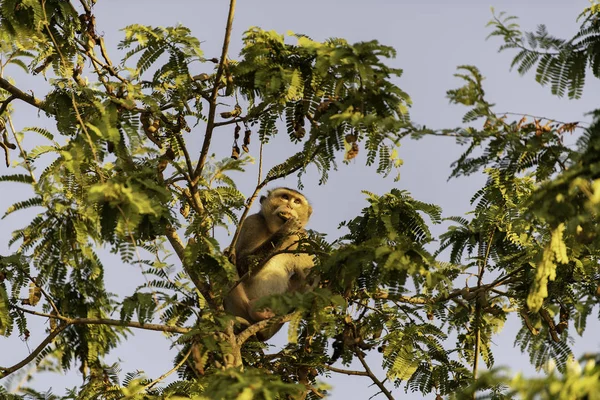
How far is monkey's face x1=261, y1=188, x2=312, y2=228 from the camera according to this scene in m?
10.4

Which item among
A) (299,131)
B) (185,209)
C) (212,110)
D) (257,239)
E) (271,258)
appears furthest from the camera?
(257,239)

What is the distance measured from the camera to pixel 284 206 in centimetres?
1052

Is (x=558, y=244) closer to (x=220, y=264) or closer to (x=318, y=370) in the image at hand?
(x=220, y=264)

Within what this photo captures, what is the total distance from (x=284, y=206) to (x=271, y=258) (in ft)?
4.06

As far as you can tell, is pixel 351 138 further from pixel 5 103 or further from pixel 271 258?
pixel 5 103

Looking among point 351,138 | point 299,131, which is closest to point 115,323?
point 299,131

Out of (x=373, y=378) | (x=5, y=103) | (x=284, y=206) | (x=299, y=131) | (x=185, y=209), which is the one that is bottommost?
(x=373, y=378)

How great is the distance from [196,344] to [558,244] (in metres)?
2.81

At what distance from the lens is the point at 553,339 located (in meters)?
6.91

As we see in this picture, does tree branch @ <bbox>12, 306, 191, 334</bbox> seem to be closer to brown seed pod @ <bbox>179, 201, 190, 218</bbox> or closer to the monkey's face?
brown seed pod @ <bbox>179, 201, 190, 218</bbox>

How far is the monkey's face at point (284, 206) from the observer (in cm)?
1041

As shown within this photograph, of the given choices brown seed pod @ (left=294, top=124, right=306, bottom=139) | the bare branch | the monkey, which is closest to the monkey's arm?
the monkey

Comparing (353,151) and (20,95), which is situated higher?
(20,95)

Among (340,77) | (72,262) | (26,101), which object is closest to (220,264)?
(72,262)
